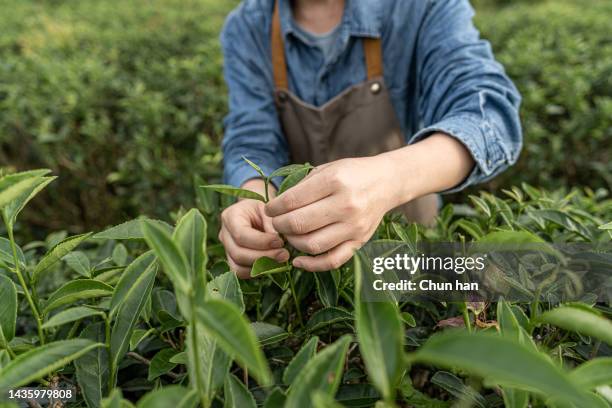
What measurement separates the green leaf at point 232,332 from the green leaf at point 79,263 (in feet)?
1.46

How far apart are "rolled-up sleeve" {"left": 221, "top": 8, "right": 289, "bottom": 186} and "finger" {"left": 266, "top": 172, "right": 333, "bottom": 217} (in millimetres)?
709

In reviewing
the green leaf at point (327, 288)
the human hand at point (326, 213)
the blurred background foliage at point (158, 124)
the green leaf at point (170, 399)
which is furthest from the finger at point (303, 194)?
the blurred background foliage at point (158, 124)

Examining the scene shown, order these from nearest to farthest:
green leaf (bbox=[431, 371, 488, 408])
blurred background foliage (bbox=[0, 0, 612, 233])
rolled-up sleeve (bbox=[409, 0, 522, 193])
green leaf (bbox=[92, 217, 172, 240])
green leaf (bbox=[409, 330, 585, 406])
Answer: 1. green leaf (bbox=[409, 330, 585, 406])
2. green leaf (bbox=[431, 371, 488, 408])
3. green leaf (bbox=[92, 217, 172, 240])
4. rolled-up sleeve (bbox=[409, 0, 522, 193])
5. blurred background foliage (bbox=[0, 0, 612, 233])

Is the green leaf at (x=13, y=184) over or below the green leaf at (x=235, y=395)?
over

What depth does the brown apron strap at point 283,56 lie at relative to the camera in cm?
146

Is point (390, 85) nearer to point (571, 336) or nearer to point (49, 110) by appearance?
point (571, 336)

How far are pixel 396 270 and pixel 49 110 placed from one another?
6.68 feet

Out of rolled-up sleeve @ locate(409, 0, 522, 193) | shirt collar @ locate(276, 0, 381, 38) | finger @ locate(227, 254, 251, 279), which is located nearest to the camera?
finger @ locate(227, 254, 251, 279)

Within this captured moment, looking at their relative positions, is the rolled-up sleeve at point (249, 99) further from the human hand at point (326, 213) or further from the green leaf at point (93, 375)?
the green leaf at point (93, 375)

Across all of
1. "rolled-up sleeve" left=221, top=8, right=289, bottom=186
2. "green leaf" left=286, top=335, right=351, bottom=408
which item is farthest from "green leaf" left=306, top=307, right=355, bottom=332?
"rolled-up sleeve" left=221, top=8, right=289, bottom=186

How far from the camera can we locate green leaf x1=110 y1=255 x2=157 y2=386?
0.64m

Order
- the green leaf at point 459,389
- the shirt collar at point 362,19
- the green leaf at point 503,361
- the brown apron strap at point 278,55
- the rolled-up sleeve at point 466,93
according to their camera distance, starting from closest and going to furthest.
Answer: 1. the green leaf at point 503,361
2. the green leaf at point 459,389
3. the rolled-up sleeve at point 466,93
4. the shirt collar at point 362,19
5. the brown apron strap at point 278,55

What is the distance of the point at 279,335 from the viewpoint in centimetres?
69

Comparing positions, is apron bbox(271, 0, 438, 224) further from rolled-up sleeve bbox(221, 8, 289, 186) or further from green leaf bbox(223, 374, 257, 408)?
green leaf bbox(223, 374, 257, 408)
